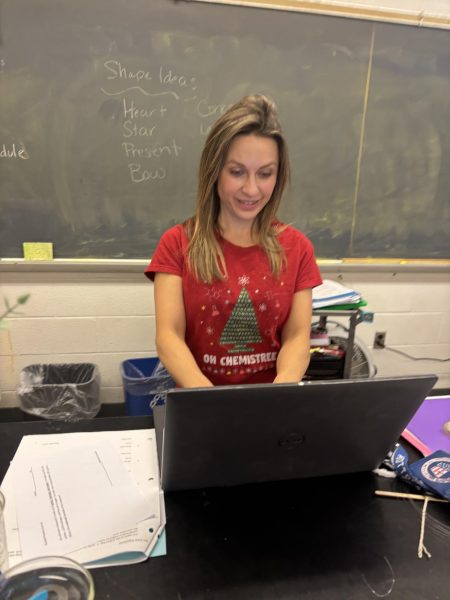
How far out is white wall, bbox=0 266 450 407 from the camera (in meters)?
2.16

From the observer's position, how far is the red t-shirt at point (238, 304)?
1.22 meters

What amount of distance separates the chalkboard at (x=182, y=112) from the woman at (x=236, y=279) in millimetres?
945

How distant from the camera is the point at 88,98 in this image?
6.34 feet

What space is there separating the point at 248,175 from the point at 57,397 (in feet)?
5.12

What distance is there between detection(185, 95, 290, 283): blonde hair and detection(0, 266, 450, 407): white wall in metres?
1.03

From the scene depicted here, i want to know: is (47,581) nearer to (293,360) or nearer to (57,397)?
(293,360)

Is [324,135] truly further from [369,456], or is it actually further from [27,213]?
[369,456]

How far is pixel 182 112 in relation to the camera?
2010 mm

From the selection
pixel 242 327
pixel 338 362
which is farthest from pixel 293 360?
pixel 338 362

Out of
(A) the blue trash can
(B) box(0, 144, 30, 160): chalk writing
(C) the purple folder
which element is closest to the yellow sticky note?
(B) box(0, 144, 30, 160): chalk writing

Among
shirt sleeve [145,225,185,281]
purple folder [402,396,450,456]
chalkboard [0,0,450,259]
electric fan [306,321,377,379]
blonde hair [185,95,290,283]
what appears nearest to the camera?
purple folder [402,396,450,456]

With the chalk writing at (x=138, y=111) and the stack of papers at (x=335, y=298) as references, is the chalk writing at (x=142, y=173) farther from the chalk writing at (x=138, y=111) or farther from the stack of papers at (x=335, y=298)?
the stack of papers at (x=335, y=298)

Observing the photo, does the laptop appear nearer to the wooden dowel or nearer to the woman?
the wooden dowel

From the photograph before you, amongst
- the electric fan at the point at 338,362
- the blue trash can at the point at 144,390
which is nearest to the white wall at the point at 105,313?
the blue trash can at the point at 144,390
